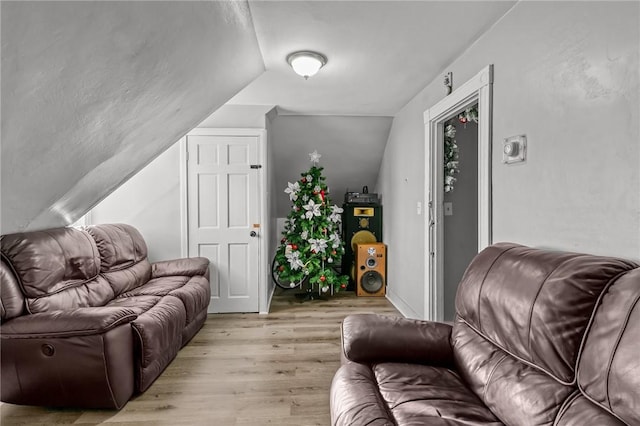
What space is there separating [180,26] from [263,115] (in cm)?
208

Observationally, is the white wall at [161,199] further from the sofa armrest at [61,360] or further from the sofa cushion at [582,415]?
the sofa cushion at [582,415]

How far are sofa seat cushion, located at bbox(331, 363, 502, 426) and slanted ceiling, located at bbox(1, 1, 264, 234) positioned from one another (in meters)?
1.67

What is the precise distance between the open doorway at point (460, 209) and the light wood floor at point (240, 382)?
1.31 m

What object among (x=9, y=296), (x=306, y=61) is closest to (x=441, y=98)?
(x=306, y=61)

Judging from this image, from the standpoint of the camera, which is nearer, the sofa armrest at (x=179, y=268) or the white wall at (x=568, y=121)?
the white wall at (x=568, y=121)

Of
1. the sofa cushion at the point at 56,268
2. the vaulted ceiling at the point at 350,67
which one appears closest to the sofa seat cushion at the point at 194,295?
the sofa cushion at the point at 56,268

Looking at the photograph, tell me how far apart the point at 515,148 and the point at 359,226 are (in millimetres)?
3001

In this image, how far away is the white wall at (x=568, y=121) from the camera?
1255mm

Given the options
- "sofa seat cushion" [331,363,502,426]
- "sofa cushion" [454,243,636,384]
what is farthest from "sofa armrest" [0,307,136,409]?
"sofa cushion" [454,243,636,384]

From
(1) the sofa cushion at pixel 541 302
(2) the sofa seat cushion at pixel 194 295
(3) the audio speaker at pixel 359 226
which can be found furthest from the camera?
(3) the audio speaker at pixel 359 226

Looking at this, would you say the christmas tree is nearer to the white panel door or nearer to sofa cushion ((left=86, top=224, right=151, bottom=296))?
the white panel door

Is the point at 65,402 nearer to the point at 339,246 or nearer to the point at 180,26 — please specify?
the point at 180,26

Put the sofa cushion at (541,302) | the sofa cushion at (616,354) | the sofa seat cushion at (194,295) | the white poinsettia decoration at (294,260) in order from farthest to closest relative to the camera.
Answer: the white poinsettia decoration at (294,260) → the sofa seat cushion at (194,295) → the sofa cushion at (541,302) → the sofa cushion at (616,354)

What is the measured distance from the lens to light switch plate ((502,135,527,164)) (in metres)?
1.79
